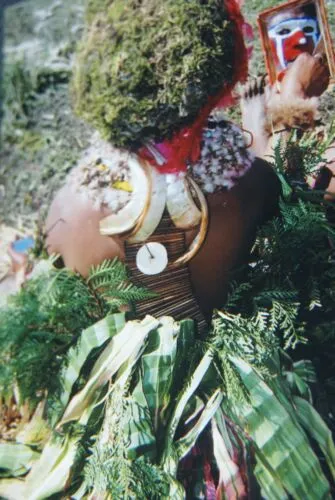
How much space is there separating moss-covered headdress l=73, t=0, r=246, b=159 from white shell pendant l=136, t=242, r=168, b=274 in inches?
10.7

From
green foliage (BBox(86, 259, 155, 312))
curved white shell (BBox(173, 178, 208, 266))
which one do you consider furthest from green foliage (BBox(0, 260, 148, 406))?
curved white shell (BBox(173, 178, 208, 266))

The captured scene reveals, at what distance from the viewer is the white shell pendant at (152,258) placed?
130cm

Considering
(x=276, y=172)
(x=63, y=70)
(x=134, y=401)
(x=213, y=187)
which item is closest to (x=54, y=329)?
(x=134, y=401)

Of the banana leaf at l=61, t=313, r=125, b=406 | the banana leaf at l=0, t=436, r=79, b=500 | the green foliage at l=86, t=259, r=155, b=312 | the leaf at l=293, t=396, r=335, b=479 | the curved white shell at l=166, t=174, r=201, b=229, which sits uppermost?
the curved white shell at l=166, t=174, r=201, b=229

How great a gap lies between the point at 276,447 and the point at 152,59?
0.93 metres

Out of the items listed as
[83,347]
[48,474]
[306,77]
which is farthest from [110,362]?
[306,77]

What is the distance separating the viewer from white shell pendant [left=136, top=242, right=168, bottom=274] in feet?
4.26

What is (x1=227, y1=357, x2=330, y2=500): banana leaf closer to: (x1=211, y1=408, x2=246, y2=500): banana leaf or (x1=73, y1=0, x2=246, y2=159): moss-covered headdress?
(x1=211, y1=408, x2=246, y2=500): banana leaf

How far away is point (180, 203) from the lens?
4.19ft

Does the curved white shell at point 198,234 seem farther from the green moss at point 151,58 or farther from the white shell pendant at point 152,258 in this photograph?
the green moss at point 151,58

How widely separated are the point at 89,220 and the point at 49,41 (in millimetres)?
1696

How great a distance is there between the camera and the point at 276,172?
55.3 inches

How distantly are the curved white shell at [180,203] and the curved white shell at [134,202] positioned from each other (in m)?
0.05

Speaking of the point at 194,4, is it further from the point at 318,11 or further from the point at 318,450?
the point at 318,450
